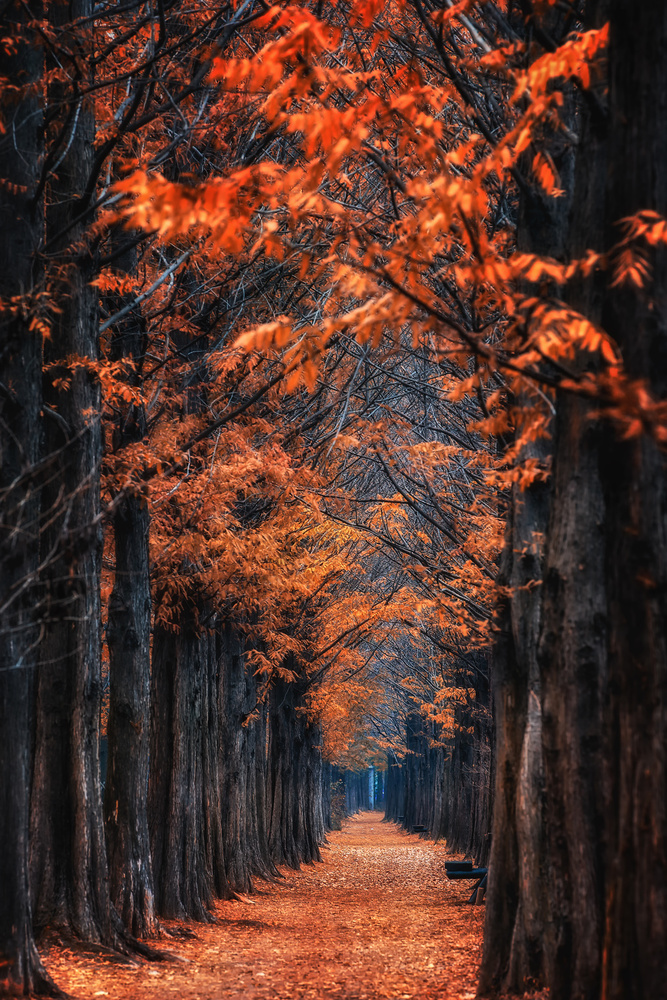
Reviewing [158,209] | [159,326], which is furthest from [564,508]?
[159,326]

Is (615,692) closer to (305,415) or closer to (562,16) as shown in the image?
(562,16)

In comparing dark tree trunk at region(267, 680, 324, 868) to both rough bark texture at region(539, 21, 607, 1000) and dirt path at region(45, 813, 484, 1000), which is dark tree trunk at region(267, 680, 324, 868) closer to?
dirt path at region(45, 813, 484, 1000)

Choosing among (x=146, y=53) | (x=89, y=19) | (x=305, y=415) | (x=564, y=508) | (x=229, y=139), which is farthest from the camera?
(x=305, y=415)

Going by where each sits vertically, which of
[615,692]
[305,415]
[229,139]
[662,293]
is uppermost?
[229,139]

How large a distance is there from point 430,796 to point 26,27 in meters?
45.6

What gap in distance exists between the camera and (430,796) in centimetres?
4806

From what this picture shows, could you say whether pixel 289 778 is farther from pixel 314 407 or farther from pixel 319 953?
pixel 319 953

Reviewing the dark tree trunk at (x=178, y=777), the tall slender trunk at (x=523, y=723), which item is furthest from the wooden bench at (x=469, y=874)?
the tall slender trunk at (x=523, y=723)

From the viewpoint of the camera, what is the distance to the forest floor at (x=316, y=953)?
8.05m

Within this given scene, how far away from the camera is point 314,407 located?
14.5 m

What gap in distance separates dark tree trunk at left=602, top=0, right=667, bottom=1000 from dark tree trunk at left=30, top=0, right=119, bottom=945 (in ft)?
17.7

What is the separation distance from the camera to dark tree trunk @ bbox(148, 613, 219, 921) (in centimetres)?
1295

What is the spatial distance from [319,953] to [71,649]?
5.30 m

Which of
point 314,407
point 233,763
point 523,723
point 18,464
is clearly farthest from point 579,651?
point 233,763
